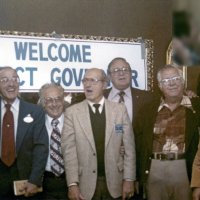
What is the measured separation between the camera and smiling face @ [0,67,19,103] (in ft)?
9.16

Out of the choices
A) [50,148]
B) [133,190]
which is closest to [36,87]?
[50,148]

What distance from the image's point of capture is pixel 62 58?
115 inches

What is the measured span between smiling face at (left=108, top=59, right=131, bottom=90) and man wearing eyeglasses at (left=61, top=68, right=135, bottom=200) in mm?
75

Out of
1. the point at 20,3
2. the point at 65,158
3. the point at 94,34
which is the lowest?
the point at 65,158

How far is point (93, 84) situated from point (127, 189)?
0.80m

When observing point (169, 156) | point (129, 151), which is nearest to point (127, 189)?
point (129, 151)

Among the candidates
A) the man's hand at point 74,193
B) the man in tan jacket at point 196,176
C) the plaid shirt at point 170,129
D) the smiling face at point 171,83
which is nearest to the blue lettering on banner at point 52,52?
the smiling face at point 171,83

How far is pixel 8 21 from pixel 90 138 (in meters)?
0.99

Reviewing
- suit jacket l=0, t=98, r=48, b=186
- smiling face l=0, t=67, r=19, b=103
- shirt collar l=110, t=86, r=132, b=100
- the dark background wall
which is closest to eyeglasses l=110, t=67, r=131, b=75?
shirt collar l=110, t=86, r=132, b=100

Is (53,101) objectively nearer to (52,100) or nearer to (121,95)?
(52,100)

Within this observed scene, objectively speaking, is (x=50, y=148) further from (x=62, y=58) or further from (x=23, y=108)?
(x=62, y=58)

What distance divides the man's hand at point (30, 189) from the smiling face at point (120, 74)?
92cm

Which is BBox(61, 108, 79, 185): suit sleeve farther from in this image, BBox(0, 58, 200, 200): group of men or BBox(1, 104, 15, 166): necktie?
BBox(1, 104, 15, 166): necktie

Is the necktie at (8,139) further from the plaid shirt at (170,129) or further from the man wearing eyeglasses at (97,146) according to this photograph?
the plaid shirt at (170,129)
